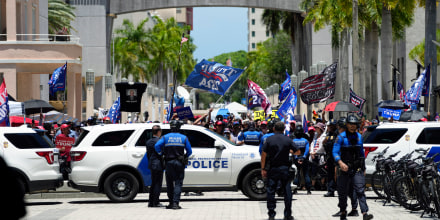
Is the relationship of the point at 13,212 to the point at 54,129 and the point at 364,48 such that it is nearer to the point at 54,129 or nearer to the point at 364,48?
the point at 54,129

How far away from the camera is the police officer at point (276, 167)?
1163cm

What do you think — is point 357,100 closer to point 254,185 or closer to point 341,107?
point 341,107

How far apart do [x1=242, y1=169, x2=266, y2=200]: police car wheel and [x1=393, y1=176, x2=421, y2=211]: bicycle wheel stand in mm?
3165

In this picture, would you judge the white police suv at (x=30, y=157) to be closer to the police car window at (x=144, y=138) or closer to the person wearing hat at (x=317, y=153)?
the police car window at (x=144, y=138)

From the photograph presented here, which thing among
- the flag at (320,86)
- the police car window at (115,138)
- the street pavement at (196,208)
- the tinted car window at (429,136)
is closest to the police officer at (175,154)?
the street pavement at (196,208)

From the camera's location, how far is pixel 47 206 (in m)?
15.4

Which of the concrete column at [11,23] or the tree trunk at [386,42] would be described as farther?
the concrete column at [11,23]

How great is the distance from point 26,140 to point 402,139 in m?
7.58

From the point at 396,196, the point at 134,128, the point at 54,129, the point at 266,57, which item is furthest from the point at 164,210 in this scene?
the point at 266,57

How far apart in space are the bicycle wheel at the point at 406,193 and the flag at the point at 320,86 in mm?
14053

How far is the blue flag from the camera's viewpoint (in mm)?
22250

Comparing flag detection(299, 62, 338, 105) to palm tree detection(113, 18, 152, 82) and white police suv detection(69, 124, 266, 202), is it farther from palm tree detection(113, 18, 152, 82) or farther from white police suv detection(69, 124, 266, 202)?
palm tree detection(113, 18, 152, 82)

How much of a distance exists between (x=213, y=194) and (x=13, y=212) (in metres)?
15.9

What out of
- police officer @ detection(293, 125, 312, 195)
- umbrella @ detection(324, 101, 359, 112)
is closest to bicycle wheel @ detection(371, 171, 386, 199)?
police officer @ detection(293, 125, 312, 195)
